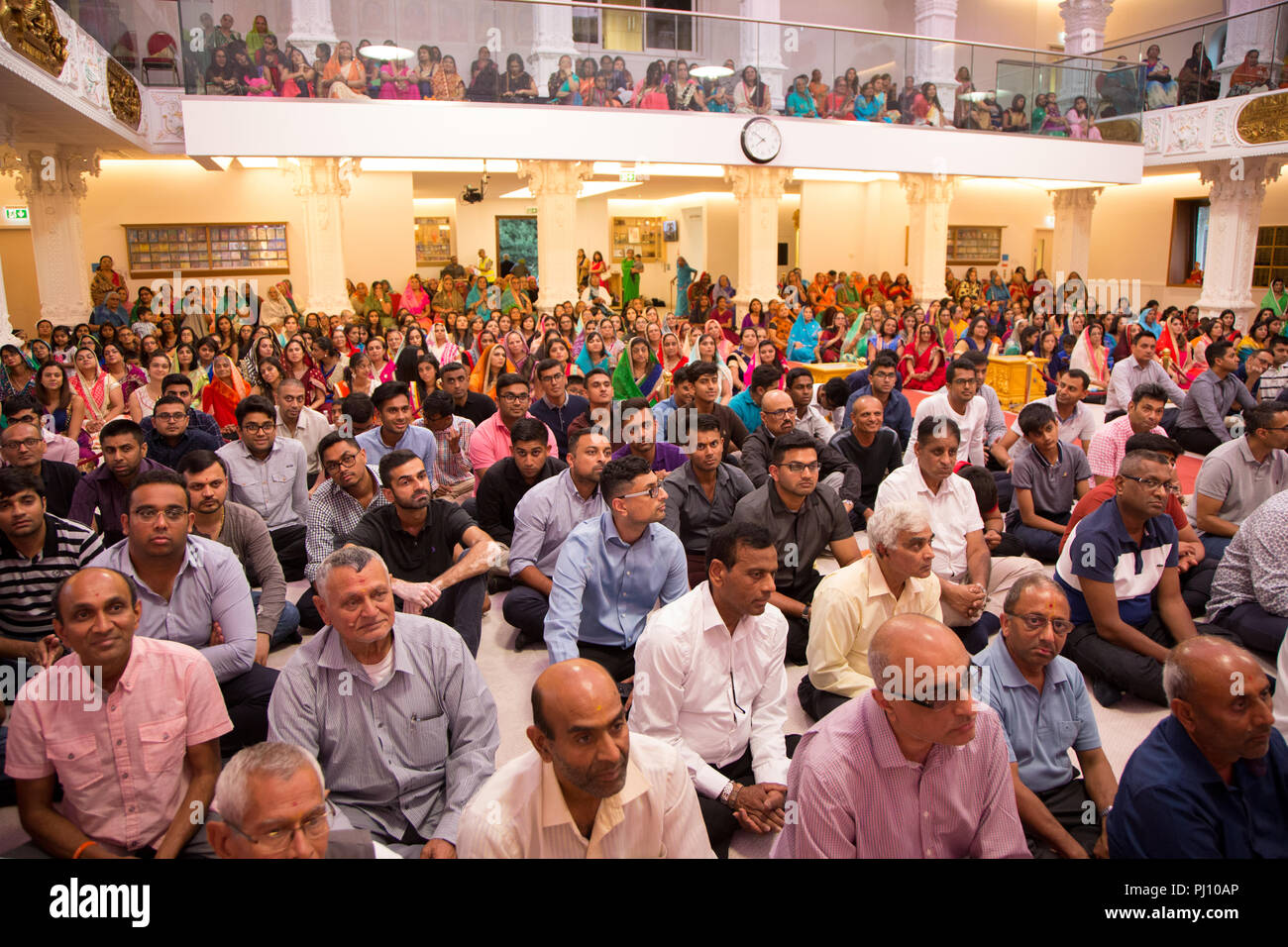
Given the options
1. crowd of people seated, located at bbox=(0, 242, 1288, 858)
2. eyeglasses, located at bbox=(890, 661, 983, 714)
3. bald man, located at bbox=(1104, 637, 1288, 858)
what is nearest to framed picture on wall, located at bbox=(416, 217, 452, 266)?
crowd of people seated, located at bbox=(0, 242, 1288, 858)

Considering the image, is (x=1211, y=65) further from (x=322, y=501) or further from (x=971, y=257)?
(x=322, y=501)

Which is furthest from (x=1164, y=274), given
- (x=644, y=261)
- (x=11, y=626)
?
(x=11, y=626)

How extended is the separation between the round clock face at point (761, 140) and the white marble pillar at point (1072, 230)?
643 centimetres

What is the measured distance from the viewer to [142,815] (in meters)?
2.30

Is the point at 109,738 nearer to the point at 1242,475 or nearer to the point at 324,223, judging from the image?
the point at 1242,475

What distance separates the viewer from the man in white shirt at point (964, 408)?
5.55 meters

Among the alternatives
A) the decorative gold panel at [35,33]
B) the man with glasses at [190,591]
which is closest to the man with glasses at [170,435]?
the man with glasses at [190,591]

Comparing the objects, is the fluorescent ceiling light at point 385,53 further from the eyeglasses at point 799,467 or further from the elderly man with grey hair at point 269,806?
the elderly man with grey hair at point 269,806

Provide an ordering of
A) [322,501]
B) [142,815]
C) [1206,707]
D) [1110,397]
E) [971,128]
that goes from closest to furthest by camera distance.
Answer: [1206,707] → [142,815] → [322,501] → [1110,397] → [971,128]

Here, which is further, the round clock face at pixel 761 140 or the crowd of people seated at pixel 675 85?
the round clock face at pixel 761 140

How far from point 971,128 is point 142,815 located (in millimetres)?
14861

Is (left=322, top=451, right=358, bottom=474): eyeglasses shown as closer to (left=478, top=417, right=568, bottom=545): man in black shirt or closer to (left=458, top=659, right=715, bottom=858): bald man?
(left=478, top=417, right=568, bottom=545): man in black shirt

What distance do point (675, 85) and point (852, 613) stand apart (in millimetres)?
11346

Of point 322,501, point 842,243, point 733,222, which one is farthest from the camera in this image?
point 733,222
